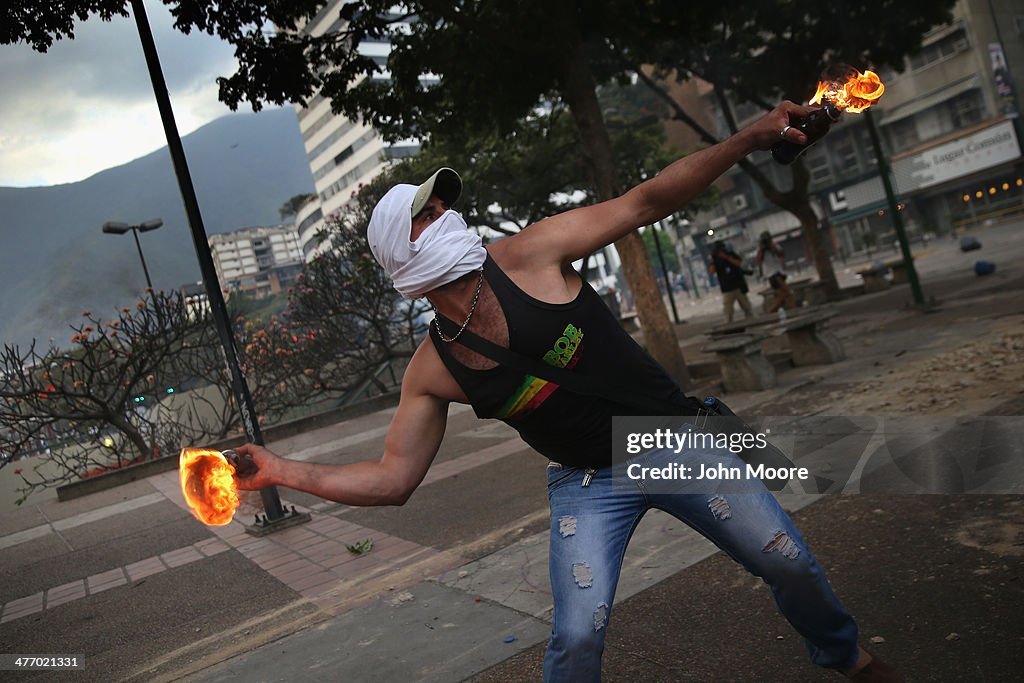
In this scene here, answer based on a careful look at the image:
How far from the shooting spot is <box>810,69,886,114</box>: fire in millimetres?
2432

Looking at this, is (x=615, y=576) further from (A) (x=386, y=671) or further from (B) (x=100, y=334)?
(B) (x=100, y=334)

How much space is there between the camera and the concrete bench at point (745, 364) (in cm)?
881

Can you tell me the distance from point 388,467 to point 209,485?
55 cm

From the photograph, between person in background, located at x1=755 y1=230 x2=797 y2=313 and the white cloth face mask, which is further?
person in background, located at x1=755 y1=230 x2=797 y2=313

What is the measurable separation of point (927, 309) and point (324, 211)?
298 feet

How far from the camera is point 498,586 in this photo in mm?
4578

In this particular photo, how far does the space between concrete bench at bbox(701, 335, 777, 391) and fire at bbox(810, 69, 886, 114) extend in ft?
20.9

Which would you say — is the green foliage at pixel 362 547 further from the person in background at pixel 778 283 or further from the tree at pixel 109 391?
the person in background at pixel 778 283

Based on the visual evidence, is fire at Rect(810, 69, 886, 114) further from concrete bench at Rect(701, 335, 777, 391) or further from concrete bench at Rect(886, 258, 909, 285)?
concrete bench at Rect(886, 258, 909, 285)

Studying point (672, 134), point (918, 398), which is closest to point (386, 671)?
point (918, 398)

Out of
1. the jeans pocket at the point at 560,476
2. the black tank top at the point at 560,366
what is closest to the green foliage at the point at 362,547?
the jeans pocket at the point at 560,476

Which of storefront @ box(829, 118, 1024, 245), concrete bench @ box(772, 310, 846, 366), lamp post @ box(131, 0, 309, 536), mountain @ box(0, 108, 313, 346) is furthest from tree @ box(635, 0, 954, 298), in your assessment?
storefront @ box(829, 118, 1024, 245)

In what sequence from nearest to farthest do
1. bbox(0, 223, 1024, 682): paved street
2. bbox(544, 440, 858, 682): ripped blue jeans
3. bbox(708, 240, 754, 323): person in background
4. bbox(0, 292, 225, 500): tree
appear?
bbox(544, 440, 858, 682): ripped blue jeans < bbox(0, 223, 1024, 682): paved street < bbox(0, 292, 225, 500): tree < bbox(708, 240, 754, 323): person in background

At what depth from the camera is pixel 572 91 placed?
960 cm
